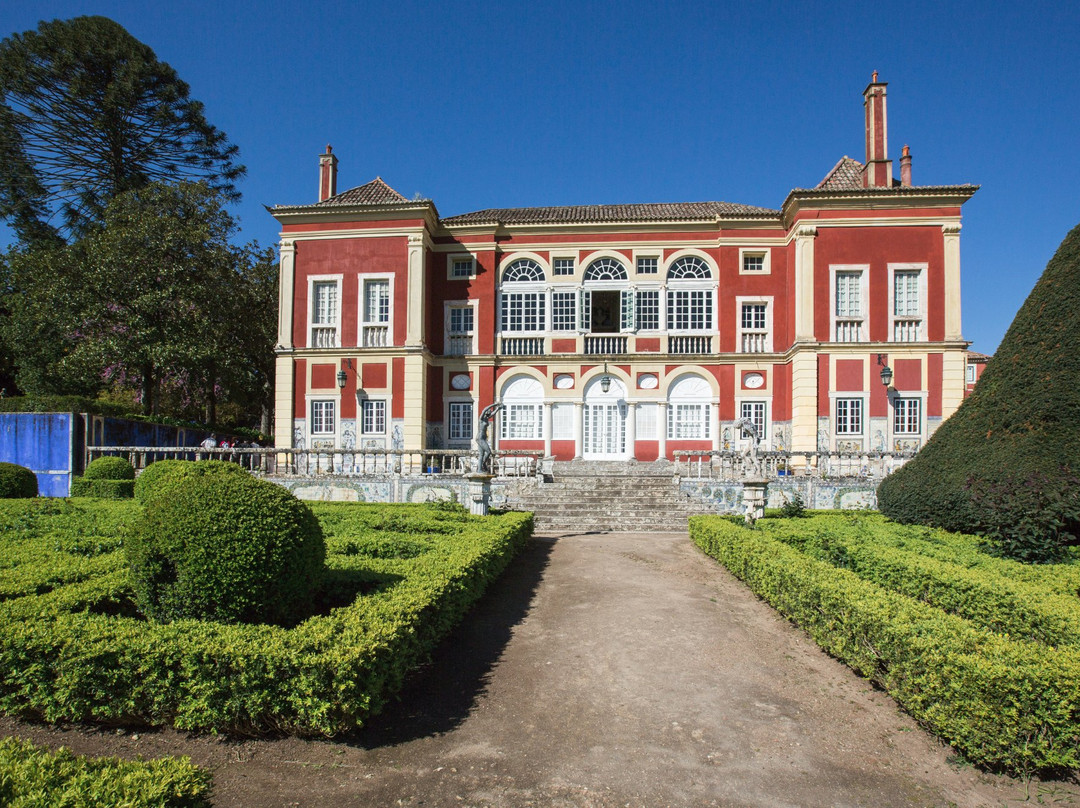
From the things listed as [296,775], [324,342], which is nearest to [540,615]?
[296,775]

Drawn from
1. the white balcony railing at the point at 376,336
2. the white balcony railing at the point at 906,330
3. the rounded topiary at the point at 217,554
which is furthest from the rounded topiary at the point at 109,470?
the white balcony railing at the point at 906,330

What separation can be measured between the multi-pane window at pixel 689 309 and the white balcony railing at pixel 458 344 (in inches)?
322

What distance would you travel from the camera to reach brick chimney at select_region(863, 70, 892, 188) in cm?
2397

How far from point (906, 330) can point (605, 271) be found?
11397mm

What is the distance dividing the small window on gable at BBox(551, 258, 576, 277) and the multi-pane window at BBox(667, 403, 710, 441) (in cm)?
687

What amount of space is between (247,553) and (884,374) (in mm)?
21471

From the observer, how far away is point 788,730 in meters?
5.27

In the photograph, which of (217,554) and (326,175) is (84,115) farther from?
(217,554)

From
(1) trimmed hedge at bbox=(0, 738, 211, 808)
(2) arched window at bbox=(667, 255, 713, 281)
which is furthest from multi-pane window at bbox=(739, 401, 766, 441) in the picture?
(1) trimmed hedge at bbox=(0, 738, 211, 808)

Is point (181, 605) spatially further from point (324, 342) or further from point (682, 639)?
point (324, 342)

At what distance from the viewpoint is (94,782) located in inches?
119

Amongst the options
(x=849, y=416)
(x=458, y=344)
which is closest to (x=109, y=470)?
Answer: (x=458, y=344)

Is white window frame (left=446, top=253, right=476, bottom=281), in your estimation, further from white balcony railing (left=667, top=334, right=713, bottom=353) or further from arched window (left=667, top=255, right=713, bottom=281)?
white balcony railing (left=667, top=334, right=713, bottom=353)

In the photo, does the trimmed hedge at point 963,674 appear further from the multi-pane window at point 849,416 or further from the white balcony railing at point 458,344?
the white balcony railing at point 458,344
